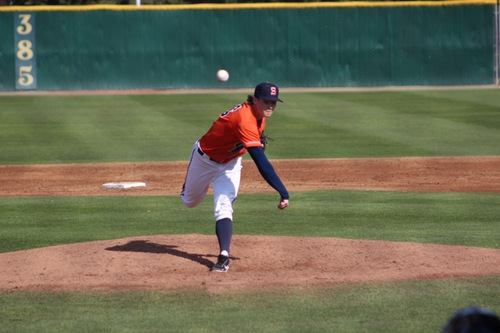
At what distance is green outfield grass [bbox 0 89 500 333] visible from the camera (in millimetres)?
7000

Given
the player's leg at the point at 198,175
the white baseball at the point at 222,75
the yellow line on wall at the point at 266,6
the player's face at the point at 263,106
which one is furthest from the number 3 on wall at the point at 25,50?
the player's face at the point at 263,106

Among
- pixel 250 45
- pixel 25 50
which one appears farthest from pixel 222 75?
pixel 25 50

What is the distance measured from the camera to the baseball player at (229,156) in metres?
8.23

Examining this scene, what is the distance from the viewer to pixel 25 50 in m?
30.1

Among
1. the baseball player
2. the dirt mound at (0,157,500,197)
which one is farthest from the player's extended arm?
the dirt mound at (0,157,500,197)

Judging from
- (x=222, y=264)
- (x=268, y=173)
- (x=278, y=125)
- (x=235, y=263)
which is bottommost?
(x=278, y=125)

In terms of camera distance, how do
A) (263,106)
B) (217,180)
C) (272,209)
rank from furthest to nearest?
(272,209) < (217,180) < (263,106)

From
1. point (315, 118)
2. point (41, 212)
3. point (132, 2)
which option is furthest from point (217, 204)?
point (132, 2)

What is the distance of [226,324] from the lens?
266 inches

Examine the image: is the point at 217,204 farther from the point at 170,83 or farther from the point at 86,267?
the point at 170,83

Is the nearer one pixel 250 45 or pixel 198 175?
pixel 198 175

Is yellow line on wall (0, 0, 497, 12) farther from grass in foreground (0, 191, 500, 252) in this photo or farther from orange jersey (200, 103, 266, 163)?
orange jersey (200, 103, 266, 163)

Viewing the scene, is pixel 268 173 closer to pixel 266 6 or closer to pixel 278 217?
pixel 278 217

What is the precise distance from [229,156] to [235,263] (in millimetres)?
959
